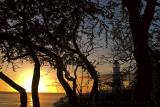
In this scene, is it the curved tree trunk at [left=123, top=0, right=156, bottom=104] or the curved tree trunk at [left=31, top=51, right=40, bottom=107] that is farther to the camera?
the curved tree trunk at [left=123, top=0, right=156, bottom=104]

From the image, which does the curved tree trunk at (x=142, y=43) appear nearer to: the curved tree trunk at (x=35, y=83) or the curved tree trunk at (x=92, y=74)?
the curved tree trunk at (x=92, y=74)

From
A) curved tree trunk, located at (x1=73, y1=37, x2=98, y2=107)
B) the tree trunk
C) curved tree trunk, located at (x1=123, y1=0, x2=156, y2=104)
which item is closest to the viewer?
the tree trunk

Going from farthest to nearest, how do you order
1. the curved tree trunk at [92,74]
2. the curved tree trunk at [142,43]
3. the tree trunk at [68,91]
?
the curved tree trunk at [142,43] → the curved tree trunk at [92,74] → the tree trunk at [68,91]

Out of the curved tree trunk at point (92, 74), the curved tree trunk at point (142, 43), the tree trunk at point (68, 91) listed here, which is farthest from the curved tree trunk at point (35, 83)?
the curved tree trunk at point (142, 43)

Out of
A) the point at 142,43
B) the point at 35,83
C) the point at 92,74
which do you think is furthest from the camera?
the point at 142,43

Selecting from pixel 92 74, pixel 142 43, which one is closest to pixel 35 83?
pixel 92 74

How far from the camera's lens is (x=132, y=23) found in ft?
71.2

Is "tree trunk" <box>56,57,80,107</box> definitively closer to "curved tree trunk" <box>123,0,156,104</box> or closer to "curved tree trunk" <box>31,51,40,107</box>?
"curved tree trunk" <box>31,51,40,107</box>

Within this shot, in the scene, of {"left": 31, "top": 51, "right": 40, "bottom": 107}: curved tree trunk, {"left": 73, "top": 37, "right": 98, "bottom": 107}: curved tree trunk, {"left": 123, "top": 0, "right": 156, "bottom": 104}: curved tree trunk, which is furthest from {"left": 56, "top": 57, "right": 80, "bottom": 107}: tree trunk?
{"left": 123, "top": 0, "right": 156, "bottom": 104}: curved tree trunk

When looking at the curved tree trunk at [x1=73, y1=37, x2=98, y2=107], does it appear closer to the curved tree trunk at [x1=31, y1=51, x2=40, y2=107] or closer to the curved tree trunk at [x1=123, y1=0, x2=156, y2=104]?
the curved tree trunk at [x1=31, y1=51, x2=40, y2=107]

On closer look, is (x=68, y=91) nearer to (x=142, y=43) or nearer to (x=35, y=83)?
(x=35, y=83)

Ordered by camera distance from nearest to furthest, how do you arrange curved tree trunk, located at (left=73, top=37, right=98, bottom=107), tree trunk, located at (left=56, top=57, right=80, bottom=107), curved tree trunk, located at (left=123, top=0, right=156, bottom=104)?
tree trunk, located at (left=56, top=57, right=80, bottom=107)
curved tree trunk, located at (left=73, top=37, right=98, bottom=107)
curved tree trunk, located at (left=123, top=0, right=156, bottom=104)

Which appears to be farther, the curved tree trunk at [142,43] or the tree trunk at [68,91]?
the curved tree trunk at [142,43]

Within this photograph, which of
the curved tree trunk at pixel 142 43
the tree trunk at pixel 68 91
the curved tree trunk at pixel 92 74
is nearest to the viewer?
the tree trunk at pixel 68 91
